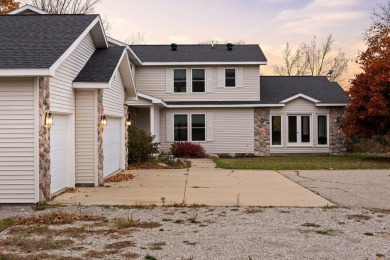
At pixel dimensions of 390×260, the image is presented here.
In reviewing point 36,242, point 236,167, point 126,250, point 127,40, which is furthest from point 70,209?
point 127,40

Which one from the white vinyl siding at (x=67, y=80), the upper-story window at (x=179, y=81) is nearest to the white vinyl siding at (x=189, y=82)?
the upper-story window at (x=179, y=81)

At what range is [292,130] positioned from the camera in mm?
25172

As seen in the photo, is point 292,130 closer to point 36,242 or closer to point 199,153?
point 199,153

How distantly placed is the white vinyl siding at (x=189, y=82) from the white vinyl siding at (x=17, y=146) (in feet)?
49.8

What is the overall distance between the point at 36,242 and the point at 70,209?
8.60 feet

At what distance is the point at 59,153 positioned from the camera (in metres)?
11.2

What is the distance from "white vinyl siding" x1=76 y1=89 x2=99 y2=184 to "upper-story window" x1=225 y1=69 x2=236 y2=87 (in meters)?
13.4

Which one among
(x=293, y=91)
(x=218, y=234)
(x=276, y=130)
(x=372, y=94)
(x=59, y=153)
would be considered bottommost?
(x=218, y=234)

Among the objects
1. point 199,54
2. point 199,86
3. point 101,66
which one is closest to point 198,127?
point 199,86

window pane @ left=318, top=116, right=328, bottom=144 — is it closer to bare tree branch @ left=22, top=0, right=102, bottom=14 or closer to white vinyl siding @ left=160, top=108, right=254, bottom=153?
white vinyl siding @ left=160, top=108, right=254, bottom=153

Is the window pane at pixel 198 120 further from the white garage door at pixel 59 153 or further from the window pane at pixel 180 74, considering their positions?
the white garage door at pixel 59 153

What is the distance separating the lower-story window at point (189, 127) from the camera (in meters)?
24.6

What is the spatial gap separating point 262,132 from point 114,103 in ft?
38.8

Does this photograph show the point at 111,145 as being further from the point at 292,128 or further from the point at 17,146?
the point at 292,128
